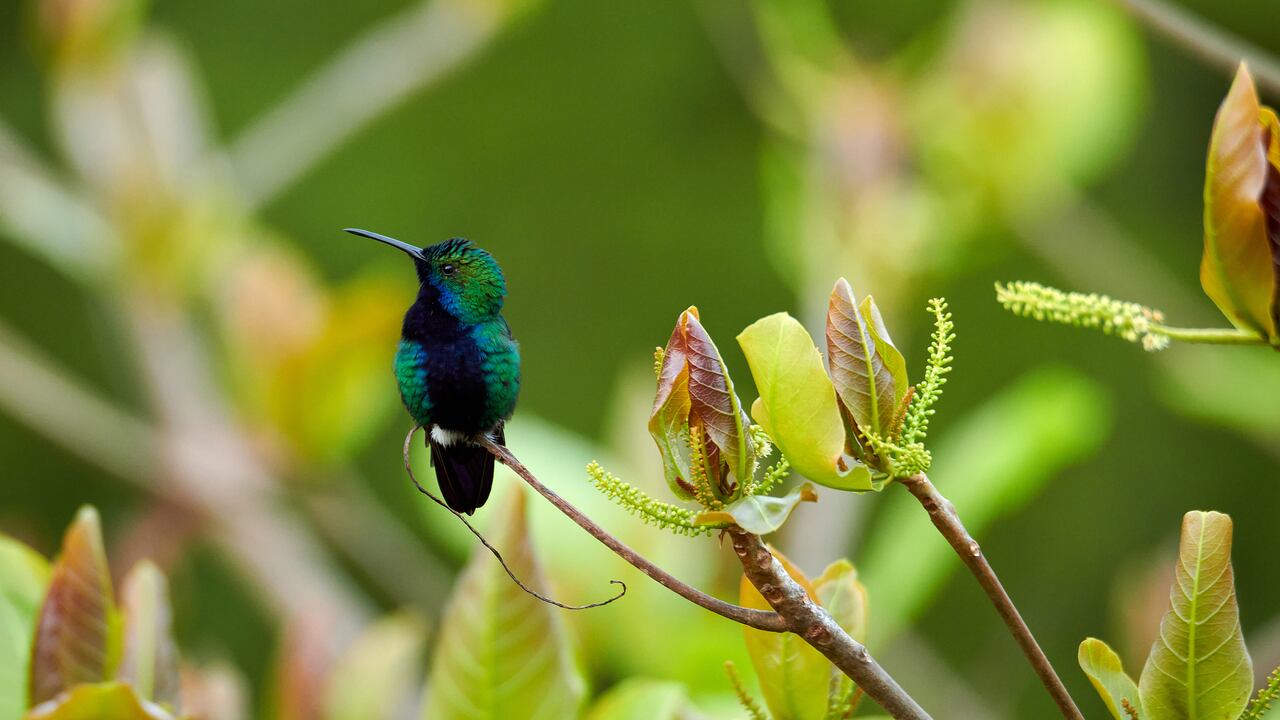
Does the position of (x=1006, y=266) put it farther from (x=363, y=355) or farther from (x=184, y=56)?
(x=184, y=56)

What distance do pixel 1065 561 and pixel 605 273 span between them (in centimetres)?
127

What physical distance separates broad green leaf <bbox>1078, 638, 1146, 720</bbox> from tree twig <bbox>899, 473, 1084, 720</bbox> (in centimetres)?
6

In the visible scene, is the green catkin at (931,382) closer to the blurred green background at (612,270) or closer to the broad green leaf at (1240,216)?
the broad green leaf at (1240,216)

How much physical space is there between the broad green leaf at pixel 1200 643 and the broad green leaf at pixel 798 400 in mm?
119

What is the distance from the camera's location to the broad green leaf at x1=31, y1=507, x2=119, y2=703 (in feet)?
1.96

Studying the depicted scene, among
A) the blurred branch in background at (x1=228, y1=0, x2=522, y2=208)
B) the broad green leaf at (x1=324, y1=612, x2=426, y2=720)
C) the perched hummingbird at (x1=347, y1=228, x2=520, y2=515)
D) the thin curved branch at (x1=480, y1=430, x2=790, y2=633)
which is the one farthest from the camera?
the blurred branch in background at (x1=228, y1=0, x2=522, y2=208)

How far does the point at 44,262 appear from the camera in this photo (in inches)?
123

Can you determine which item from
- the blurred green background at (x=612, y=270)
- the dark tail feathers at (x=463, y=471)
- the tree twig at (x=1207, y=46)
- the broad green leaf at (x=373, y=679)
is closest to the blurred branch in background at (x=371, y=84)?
the blurred green background at (x=612, y=270)

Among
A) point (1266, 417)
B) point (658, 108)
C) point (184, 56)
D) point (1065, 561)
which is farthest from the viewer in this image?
point (658, 108)

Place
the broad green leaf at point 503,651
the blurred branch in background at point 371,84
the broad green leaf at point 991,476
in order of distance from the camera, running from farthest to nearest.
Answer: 1. the blurred branch in background at point 371,84
2. the broad green leaf at point 991,476
3. the broad green leaf at point 503,651

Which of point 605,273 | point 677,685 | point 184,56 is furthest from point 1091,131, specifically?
point 184,56

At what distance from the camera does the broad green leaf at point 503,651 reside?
0.60 metres

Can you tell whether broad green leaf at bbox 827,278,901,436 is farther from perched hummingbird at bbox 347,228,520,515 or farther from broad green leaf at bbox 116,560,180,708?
broad green leaf at bbox 116,560,180,708

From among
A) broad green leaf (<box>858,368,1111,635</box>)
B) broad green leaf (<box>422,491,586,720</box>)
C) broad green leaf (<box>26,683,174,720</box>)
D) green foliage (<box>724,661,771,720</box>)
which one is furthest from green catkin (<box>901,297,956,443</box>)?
broad green leaf (<box>858,368,1111,635</box>)
